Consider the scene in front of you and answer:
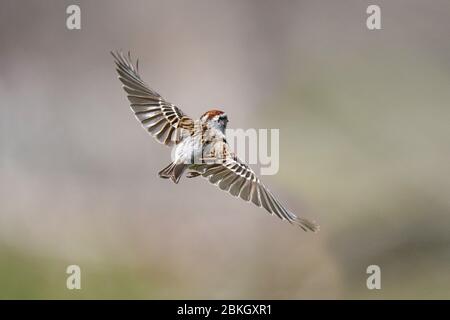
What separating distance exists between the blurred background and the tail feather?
1953mm

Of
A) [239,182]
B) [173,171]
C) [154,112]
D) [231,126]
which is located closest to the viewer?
[173,171]

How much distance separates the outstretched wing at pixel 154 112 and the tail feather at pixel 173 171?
0.62 ft

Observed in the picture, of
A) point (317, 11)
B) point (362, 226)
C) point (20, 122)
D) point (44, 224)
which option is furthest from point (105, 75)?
point (362, 226)

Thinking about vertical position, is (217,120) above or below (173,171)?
above

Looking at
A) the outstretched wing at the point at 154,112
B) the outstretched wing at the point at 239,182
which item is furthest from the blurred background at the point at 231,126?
the outstretched wing at the point at 239,182

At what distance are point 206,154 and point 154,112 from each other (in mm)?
361

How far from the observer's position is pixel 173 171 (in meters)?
2.50

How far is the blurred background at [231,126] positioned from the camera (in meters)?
4.69

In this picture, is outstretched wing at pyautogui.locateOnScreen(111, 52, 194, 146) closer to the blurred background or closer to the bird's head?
the bird's head

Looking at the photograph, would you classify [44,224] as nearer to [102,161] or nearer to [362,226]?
[102,161]

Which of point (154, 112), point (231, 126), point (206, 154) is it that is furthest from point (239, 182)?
point (231, 126)

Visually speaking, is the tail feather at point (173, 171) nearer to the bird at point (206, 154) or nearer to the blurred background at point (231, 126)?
the bird at point (206, 154)

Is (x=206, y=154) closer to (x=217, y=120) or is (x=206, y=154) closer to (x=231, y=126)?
(x=217, y=120)

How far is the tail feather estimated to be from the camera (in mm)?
2461
